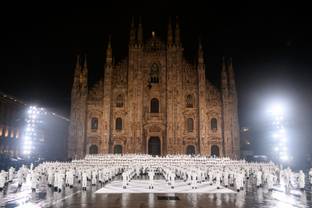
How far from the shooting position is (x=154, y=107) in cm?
4862

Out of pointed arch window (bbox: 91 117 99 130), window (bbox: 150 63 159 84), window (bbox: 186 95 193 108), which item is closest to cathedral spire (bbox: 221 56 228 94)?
Result: window (bbox: 186 95 193 108)

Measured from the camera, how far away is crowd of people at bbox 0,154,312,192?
18672mm

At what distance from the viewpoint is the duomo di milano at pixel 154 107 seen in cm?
4622

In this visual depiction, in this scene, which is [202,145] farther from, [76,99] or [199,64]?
[76,99]

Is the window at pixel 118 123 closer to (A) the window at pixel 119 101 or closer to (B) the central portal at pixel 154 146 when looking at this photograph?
(A) the window at pixel 119 101

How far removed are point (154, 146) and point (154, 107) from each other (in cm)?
609

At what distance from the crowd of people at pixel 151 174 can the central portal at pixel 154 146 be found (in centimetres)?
1353

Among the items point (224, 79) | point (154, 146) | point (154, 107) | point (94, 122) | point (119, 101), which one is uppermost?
point (224, 79)

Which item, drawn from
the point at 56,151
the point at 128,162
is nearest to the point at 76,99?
the point at 128,162

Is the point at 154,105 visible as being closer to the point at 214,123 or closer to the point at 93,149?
the point at 214,123

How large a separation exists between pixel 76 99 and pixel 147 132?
12.0 m

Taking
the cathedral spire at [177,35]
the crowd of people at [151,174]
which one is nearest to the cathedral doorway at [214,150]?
the crowd of people at [151,174]

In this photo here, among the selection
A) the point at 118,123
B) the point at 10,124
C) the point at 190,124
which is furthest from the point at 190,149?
the point at 10,124

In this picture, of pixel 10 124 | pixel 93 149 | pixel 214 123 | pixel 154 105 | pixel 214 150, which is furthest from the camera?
pixel 10 124
